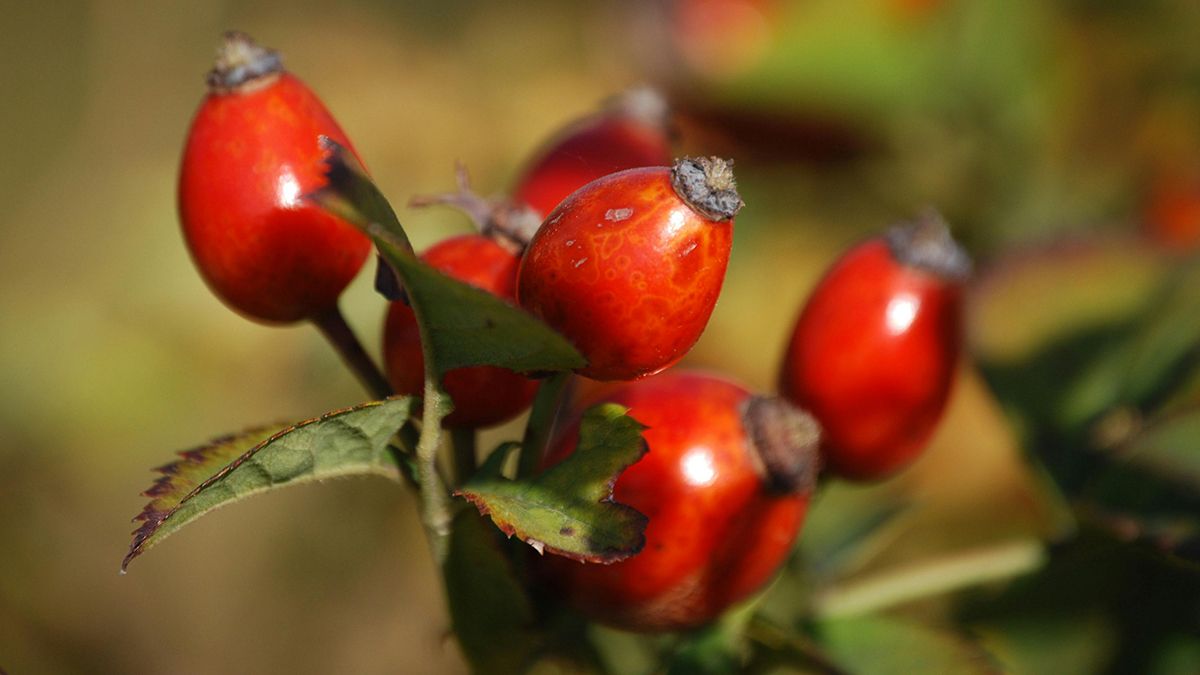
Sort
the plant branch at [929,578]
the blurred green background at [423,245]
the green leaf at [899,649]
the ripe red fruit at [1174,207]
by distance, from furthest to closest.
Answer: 1. the blurred green background at [423,245]
2. the ripe red fruit at [1174,207]
3. the plant branch at [929,578]
4. the green leaf at [899,649]

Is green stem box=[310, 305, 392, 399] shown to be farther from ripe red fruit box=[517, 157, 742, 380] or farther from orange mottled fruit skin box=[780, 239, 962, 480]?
orange mottled fruit skin box=[780, 239, 962, 480]

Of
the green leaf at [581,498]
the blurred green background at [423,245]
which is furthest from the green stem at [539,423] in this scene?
the blurred green background at [423,245]

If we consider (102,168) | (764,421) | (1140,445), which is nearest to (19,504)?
(102,168)

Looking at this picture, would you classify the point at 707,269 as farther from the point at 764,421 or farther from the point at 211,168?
the point at 211,168

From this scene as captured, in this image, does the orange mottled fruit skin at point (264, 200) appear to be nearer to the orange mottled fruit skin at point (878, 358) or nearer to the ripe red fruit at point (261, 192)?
the ripe red fruit at point (261, 192)

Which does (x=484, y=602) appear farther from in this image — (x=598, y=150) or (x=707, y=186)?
(x=598, y=150)
